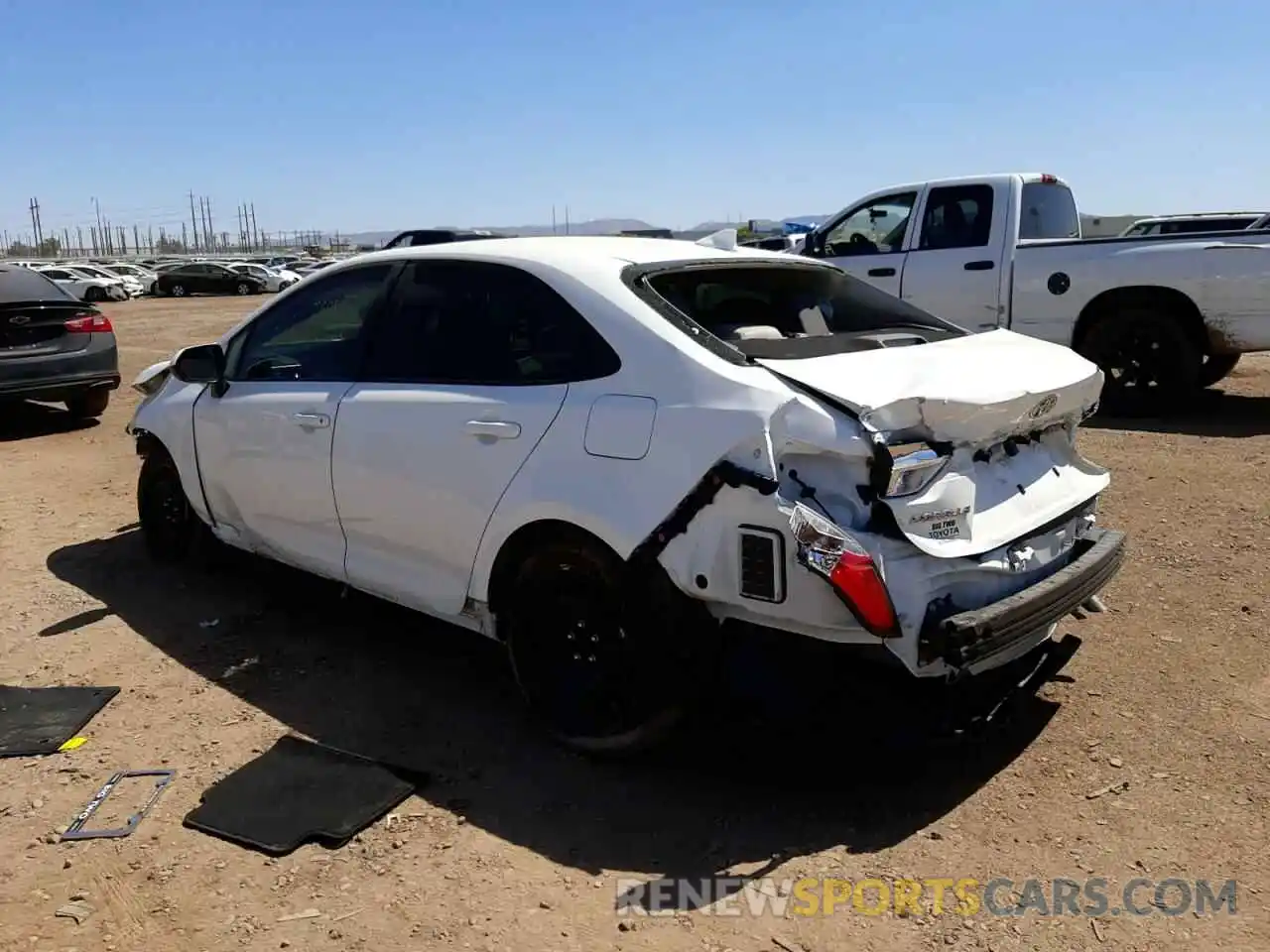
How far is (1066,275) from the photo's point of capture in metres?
9.09

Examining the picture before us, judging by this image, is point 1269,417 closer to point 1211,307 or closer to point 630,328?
point 1211,307

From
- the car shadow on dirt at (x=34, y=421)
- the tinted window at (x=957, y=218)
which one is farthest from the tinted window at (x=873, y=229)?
→ the car shadow on dirt at (x=34, y=421)

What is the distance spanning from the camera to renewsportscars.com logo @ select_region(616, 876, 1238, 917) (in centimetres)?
280

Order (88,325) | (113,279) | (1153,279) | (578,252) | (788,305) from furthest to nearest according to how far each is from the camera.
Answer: (113,279), (88,325), (1153,279), (788,305), (578,252)

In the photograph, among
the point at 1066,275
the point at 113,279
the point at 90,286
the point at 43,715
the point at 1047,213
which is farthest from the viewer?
the point at 113,279

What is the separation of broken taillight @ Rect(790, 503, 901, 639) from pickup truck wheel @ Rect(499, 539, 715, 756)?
0.46 metres

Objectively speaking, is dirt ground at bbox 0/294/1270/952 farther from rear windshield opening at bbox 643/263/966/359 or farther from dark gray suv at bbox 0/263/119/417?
dark gray suv at bbox 0/263/119/417

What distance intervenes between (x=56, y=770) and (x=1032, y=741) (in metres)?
3.36

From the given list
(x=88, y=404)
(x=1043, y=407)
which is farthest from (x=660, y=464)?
(x=88, y=404)

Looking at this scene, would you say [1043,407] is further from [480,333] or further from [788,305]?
[480,333]

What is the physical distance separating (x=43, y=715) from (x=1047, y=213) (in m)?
9.06

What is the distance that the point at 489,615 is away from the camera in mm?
3770

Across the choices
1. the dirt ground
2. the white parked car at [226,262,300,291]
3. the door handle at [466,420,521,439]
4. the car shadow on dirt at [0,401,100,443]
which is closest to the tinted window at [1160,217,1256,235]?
the dirt ground

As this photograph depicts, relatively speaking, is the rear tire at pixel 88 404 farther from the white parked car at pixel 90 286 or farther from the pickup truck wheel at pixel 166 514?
the white parked car at pixel 90 286
